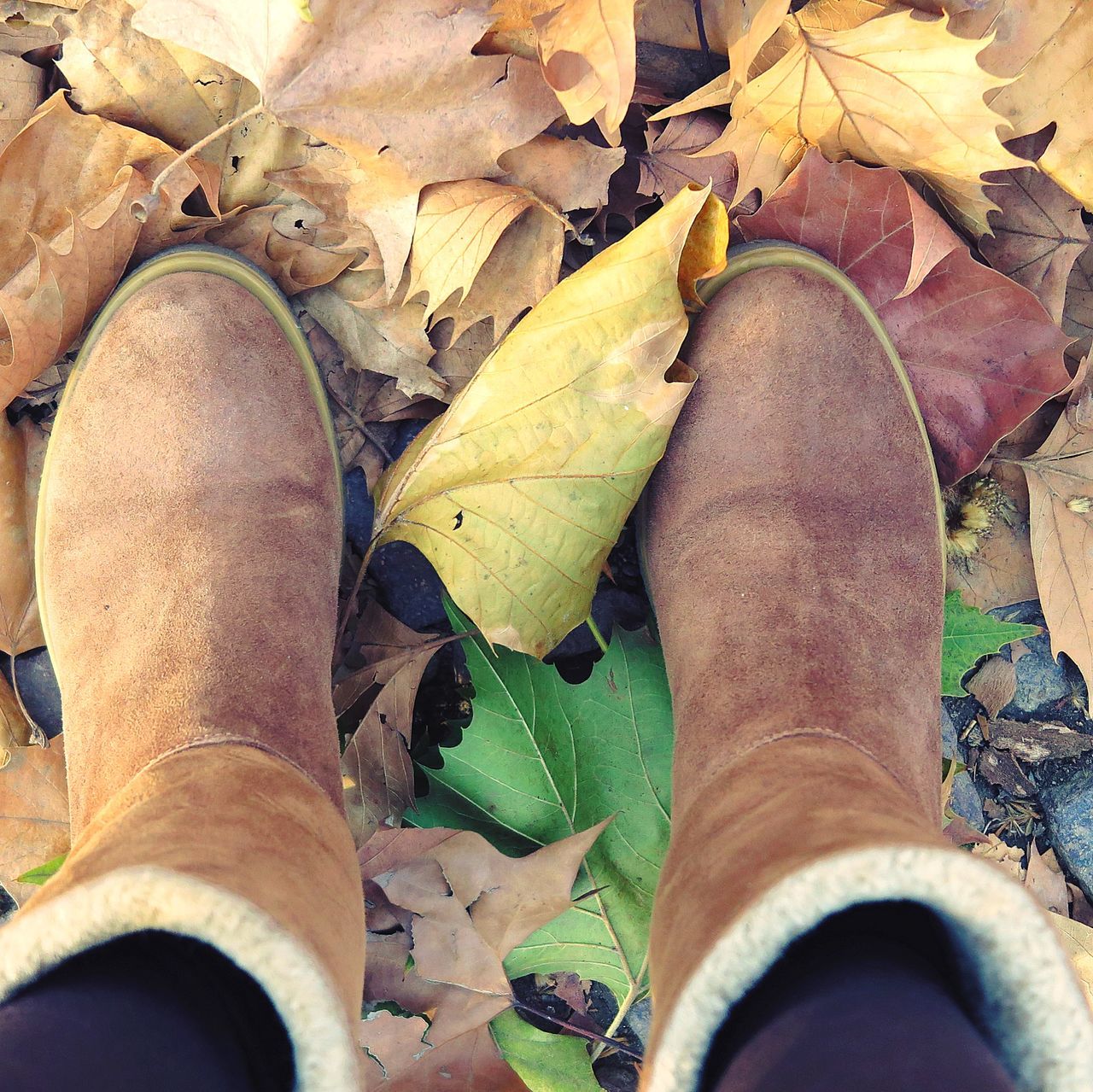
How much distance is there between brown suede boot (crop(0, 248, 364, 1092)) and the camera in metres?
0.64

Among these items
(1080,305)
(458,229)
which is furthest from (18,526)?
(1080,305)

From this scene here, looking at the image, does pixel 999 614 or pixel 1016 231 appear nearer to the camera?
pixel 1016 231

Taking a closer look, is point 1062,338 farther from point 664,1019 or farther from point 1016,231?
point 664,1019

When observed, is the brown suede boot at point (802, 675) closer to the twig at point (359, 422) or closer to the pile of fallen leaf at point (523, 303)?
the pile of fallen leaf at point (523, 303)

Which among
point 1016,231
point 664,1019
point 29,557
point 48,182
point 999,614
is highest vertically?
point 48,182

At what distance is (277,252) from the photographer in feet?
4.55

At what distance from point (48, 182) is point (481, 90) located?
624mm

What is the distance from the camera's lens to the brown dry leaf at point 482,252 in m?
1.25

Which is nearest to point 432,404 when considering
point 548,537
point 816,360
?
point 548,537

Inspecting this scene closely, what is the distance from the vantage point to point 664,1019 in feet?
2.24

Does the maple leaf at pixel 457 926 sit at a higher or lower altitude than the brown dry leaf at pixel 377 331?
lower

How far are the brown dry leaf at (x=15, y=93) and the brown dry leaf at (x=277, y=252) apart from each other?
29 cm

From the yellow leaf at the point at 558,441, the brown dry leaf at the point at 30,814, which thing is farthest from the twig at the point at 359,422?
the brown dry leaf at the point at 30,814

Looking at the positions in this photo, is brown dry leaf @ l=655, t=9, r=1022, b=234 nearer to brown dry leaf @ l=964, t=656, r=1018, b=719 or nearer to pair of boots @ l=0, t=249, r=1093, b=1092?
pair of boots @ l=0, t=249, r=1093, b=1092
